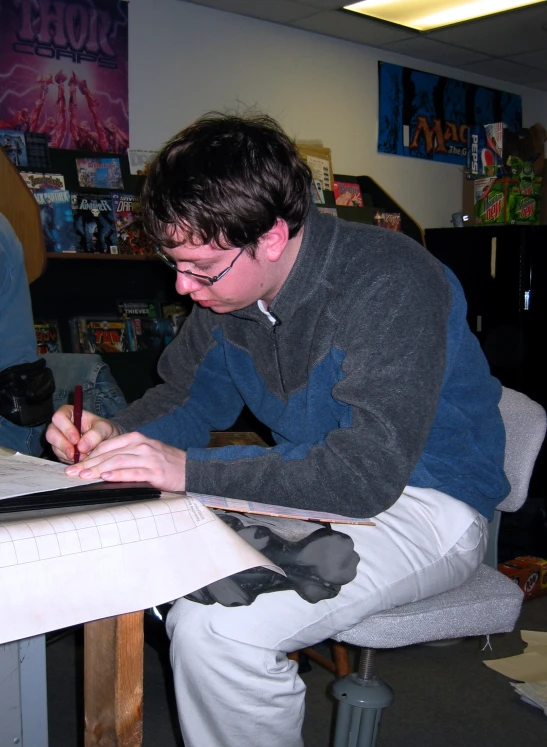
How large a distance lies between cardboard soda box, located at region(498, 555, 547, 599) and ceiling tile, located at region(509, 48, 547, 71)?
325 centimetres

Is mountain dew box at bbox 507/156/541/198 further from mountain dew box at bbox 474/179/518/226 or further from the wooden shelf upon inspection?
the wooden shelf

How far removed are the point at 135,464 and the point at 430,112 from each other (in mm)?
4455

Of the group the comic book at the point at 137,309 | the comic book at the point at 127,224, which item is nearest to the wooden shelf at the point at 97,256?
the comic book at the point at 127,224

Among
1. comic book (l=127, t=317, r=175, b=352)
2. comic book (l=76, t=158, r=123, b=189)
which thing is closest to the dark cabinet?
comic book (l=127, t=317, r=175, b=352)

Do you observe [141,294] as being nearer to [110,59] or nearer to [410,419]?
[110,59]

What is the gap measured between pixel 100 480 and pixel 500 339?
3305 millimetres

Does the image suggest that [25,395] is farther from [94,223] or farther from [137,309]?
[137,309]

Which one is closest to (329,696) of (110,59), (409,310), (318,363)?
(318,363)

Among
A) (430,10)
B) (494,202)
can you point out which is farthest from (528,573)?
(430,10)

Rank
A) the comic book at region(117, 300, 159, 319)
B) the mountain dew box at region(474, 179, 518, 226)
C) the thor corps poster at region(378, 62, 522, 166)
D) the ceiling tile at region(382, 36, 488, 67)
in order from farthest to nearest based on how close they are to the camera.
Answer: the thor corps poster at region(378, 62, 522, 166) → the mountain dew box at region(474, 179, 518, 226) → the ceiling tile at region(382, 36, 488, 67) → the comic book at region(117, 300, 159, 319)

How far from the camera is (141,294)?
3.52 m

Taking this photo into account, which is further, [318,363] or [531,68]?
[531,68]

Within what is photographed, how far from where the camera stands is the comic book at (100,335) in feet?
10.8

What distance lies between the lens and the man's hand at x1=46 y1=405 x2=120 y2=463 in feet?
3.67
